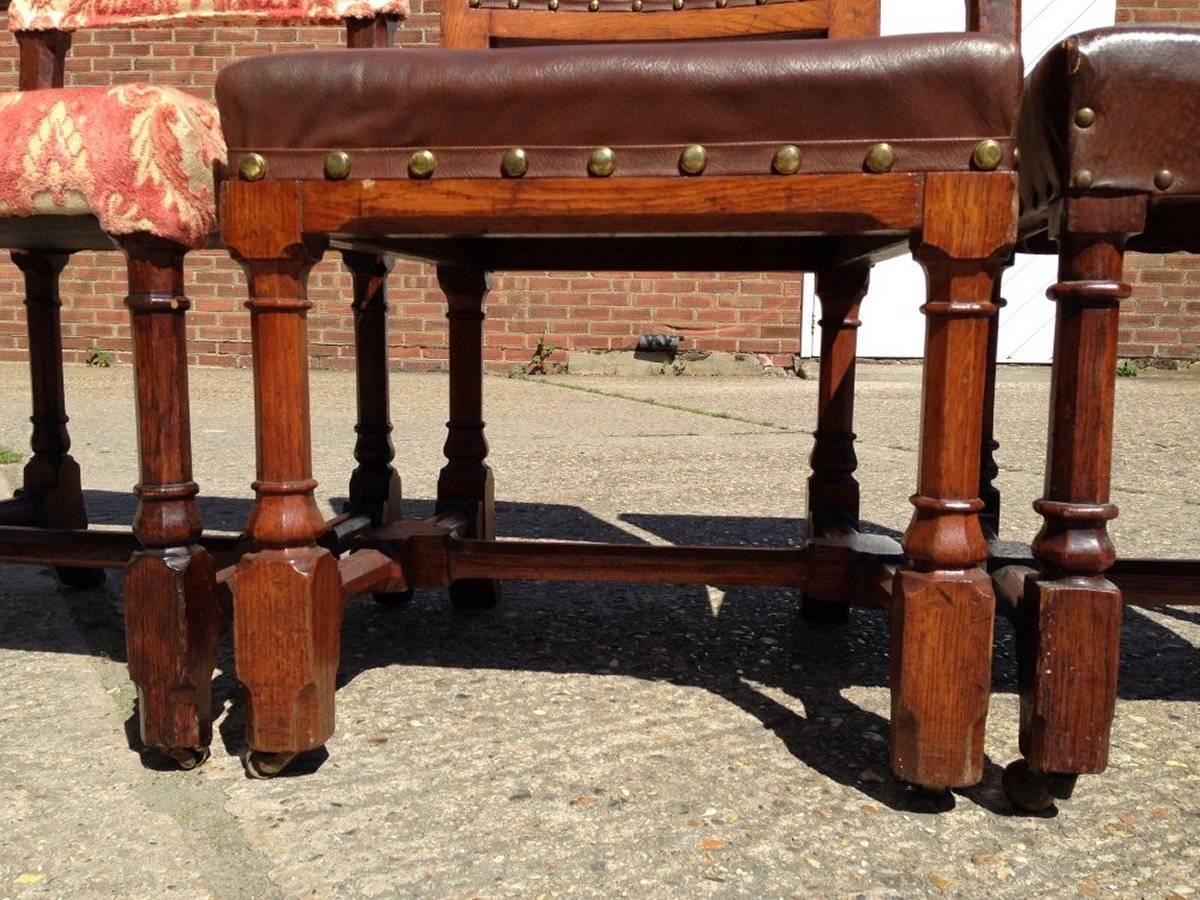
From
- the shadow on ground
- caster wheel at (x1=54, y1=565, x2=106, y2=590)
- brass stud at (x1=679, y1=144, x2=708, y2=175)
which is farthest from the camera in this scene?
caster wheel at (x1=54, y1=565, x2=106, y2=590)

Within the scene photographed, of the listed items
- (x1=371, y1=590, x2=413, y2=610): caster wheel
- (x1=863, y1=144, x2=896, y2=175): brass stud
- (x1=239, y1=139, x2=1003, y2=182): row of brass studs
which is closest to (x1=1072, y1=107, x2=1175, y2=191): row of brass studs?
(x1=239, y1=139, x2=1003, y2=182): row of brass studs

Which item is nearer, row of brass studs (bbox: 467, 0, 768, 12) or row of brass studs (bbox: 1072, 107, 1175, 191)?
row of brass studs (bbox: 1072, 107, 1175, 191)

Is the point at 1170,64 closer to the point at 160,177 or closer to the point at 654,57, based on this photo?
the point at 654,57

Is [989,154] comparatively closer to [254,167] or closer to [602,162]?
[602,162]

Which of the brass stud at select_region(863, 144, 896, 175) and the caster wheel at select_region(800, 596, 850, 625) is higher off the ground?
the brass stud at select_region(863, 144, 896, 175)

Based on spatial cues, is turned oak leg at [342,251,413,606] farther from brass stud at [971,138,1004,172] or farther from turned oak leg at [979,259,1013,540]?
brass stud at [971,138,1004,172]

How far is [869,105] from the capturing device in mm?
1006

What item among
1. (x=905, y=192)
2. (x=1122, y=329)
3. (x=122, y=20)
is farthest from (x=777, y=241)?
(x=1122, y=329)

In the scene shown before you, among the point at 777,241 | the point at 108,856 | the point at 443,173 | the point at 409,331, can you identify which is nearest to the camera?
the point at 108,856

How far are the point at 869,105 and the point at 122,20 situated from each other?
3.61ft

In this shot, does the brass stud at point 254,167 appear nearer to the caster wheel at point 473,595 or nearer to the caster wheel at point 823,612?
the caster wheel at point 473,595

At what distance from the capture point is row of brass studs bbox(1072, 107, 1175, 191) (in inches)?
39.0

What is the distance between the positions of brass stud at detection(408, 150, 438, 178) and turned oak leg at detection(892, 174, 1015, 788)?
0.46 m

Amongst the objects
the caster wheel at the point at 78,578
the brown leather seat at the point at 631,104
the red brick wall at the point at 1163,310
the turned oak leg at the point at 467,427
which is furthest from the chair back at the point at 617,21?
the red brick wall at the point at 1163,310
